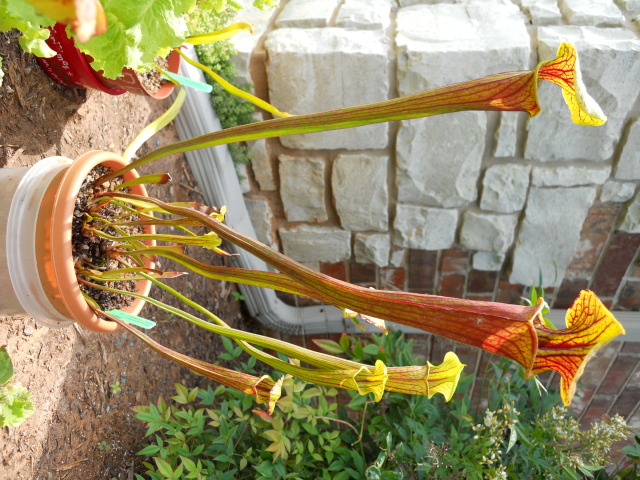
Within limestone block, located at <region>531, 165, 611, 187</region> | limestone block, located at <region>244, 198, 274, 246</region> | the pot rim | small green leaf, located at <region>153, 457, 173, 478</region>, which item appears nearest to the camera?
the pot rim

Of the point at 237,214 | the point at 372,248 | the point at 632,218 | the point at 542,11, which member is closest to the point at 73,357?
the point at 237,214

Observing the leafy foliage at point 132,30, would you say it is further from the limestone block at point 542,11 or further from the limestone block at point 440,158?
the limestone block at point 542,11

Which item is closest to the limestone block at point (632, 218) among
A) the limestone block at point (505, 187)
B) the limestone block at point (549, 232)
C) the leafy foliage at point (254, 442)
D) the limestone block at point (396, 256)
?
the limestone block at point (549, 232)

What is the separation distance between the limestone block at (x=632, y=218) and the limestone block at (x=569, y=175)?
153 millimetres

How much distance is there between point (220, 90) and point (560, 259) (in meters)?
1.34

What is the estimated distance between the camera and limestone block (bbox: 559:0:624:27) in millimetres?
1489

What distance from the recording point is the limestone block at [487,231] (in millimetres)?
1766

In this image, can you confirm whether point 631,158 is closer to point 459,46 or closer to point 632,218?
point 632,218

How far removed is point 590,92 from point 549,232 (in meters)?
0.51

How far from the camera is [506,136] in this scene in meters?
1.57

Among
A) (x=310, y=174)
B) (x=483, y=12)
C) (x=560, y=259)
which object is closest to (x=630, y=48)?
(x=483, y=12)

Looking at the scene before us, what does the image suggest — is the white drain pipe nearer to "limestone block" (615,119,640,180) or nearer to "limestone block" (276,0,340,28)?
"limestone block" (276,0,340,28)

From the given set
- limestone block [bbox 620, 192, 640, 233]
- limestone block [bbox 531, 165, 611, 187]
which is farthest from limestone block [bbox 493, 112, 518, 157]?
limestone block [bbox 620, 192, 640, 233]

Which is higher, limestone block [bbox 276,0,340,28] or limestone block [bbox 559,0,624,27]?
limestone block [bbox 276,0,340,28]
